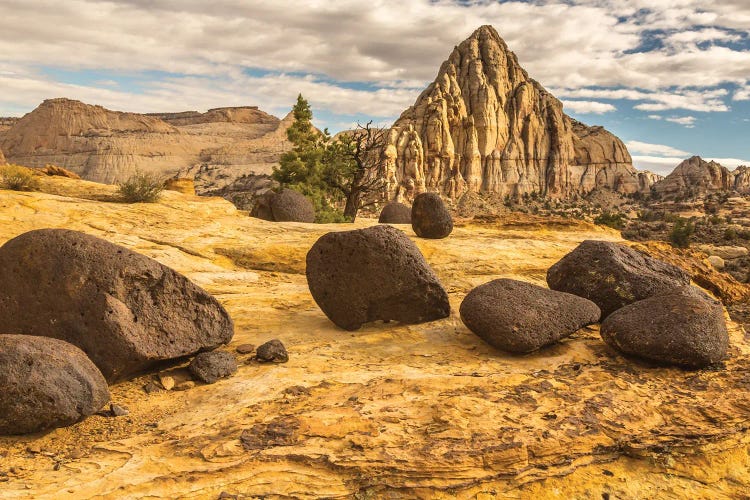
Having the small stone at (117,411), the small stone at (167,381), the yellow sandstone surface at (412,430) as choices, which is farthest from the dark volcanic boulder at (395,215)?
the small stone at (117,411)

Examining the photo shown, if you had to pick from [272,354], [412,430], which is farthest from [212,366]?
[412,430]

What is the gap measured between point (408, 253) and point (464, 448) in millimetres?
4998

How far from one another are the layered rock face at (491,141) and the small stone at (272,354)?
70.7m

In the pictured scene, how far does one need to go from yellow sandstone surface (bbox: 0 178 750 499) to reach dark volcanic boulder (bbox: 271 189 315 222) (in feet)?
41.9

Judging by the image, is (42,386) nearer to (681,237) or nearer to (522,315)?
(522,315)

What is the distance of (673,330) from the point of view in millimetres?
7840

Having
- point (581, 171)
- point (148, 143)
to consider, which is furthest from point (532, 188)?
point (148, 143)

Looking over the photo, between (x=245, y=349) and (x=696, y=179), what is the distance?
132 metres

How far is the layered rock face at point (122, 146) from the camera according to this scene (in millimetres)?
109625

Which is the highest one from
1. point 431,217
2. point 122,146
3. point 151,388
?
point 122,146

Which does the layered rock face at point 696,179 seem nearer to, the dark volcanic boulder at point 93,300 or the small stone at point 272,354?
the small stone at point 272,354

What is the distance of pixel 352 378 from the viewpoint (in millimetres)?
7066

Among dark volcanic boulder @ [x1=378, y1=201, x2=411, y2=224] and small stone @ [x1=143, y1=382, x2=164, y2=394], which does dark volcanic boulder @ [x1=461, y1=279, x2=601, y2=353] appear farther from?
dark volcanic boulder @ [x1=378, y1=201, x2=411, y2=224]

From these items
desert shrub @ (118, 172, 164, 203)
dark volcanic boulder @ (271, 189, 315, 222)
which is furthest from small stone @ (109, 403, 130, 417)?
dark volcanic boulder @ (271, 189, 315, 222)
